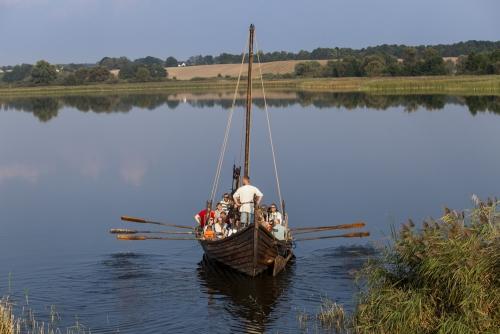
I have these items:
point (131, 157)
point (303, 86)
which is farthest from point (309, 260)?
point (303, 86)

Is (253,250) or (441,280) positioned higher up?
(441,280)

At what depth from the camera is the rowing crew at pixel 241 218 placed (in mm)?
21016

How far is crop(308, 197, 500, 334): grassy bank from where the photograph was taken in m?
12.3

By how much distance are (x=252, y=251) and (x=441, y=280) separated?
7357 mm

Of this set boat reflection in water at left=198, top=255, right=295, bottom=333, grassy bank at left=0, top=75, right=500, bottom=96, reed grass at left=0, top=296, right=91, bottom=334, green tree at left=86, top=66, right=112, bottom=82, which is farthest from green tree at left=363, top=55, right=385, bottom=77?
reed grass at left=0, top=296, right=91, bottom=334

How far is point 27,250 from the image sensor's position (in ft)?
79.3

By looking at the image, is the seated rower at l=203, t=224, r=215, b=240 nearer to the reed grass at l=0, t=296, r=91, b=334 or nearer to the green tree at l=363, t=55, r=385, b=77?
the reed grass at l=0, t=296, r=91, b=334

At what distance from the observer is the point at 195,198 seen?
3159cm

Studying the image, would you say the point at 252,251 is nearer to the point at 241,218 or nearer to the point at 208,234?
the point at 241,218

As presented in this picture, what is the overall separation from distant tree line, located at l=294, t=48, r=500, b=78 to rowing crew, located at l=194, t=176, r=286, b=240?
3352 inches

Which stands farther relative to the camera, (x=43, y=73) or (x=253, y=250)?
(x=43, y=73)

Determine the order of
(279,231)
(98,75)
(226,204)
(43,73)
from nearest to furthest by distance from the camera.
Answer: (279,231) → (226,204) → (43,73) → (98,75)

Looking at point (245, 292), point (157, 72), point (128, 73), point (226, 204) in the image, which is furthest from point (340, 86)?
point (245, 292)

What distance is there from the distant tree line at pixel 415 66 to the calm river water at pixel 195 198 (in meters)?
37.7
